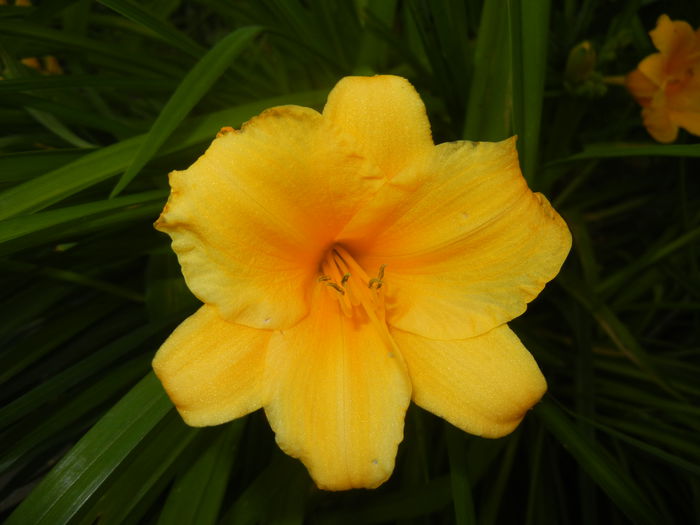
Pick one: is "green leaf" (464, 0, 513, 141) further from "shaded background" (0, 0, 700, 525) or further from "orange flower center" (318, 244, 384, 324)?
"orange flower center" (318, 244, 384, 324)

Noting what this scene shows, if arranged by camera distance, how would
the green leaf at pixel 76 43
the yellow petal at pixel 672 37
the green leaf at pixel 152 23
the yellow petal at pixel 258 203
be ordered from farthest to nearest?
the yellow petal at pixel 672 37 < the green leaf at pixel 76 43 < the green leaf at pixel 152 23 < the yellow petal at pixel 258 203

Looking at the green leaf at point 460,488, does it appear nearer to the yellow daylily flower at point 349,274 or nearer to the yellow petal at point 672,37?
the yellow daylily flower at point 349,274

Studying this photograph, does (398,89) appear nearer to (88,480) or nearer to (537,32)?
(537,32)

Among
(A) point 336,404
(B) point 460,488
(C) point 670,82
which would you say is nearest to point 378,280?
(A) point 336,404

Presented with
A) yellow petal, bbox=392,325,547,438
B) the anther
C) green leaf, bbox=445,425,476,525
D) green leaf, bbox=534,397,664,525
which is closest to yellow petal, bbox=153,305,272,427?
the anther

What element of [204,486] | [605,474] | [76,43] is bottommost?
[605,474]

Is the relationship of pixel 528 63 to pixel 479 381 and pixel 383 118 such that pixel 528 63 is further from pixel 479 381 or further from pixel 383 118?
pixel 479 381

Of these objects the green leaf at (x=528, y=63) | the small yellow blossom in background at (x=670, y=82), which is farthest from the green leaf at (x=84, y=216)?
the small yellow blossom in background at (x=670, y=82)
